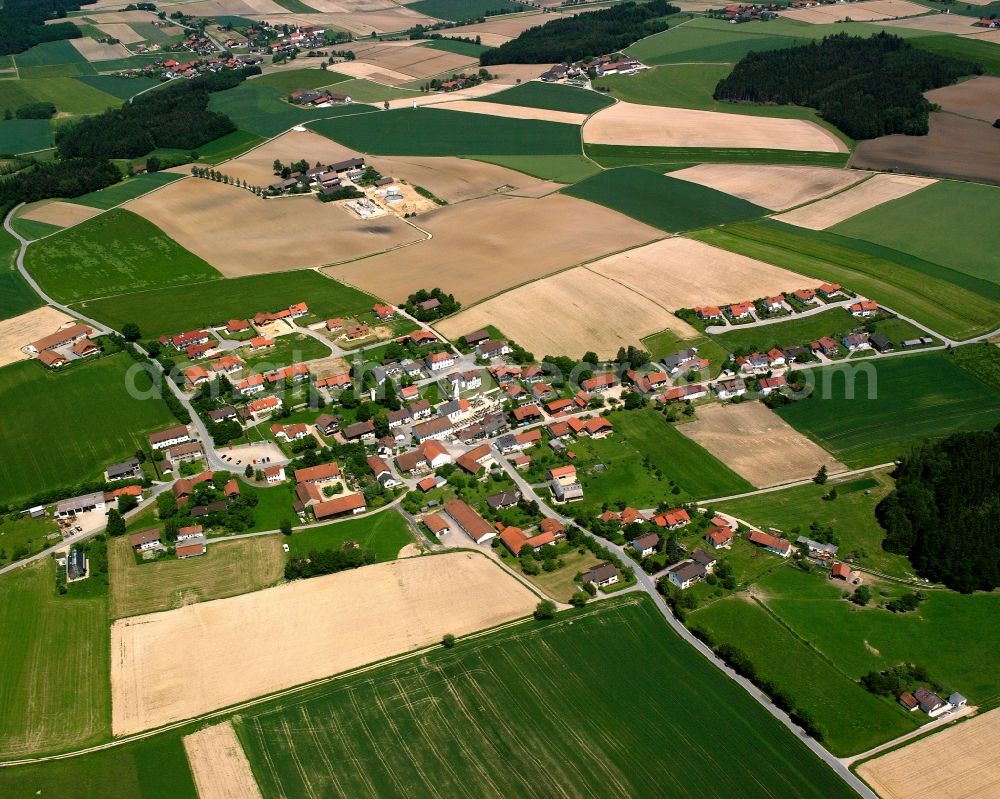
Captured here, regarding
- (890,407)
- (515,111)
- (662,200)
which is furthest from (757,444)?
(515,111)

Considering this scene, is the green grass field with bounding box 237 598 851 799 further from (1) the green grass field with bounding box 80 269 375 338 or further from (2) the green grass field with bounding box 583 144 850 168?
(2) the green grass field with bounding box 583 144 850 168

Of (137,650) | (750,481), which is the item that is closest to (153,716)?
(137,650)

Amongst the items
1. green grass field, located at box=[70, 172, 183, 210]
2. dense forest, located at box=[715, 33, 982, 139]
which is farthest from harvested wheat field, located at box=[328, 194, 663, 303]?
dense forest, located at box=[715, 33, 982, 139]

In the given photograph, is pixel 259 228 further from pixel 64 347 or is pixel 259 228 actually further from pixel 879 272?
pixel 879 272

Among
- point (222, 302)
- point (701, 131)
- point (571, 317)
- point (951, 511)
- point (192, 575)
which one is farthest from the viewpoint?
point (701, 131)

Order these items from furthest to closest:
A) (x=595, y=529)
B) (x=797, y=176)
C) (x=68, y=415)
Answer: (x=797, y=176) → (x=68, y=415) → (x=595, y=529)

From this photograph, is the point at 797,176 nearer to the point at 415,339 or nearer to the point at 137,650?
the point at 415,339
